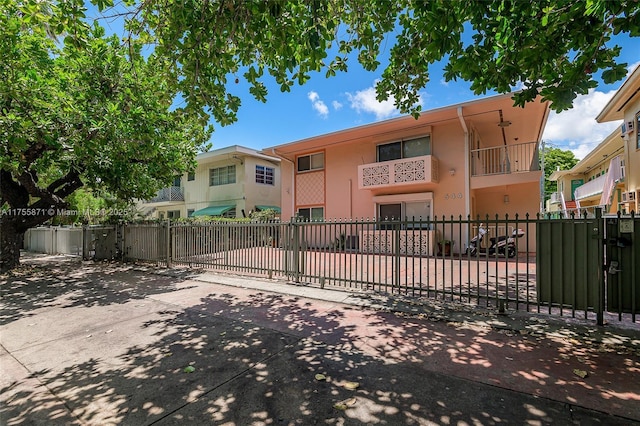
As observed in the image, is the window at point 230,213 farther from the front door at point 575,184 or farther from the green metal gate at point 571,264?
the front door at point 575,184

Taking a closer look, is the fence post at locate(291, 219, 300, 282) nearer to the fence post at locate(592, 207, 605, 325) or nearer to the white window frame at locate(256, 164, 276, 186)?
the fence post at locate(592, 207, 605, 325)

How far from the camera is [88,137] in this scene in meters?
7.41

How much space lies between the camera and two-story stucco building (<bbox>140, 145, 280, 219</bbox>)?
20328 millimetres

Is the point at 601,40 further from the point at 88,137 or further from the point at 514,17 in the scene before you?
the point at 88,137

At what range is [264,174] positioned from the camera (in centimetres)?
2195

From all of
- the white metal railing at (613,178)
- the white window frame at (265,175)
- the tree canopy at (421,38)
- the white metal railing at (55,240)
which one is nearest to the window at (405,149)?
the tree canopy at (421,38)

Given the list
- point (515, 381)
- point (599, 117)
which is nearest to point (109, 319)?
point (515, 381)

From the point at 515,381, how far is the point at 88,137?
974 cm

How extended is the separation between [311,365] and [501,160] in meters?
14.1

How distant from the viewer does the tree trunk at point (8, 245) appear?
1013cm

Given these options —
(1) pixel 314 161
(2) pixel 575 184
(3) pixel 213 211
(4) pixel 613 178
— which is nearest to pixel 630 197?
(4) pixel 613 178

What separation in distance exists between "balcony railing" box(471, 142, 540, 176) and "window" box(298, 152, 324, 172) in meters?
7.74

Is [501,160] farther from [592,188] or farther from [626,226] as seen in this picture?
[592,188]

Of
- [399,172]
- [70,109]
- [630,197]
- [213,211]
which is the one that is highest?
[70,109]
